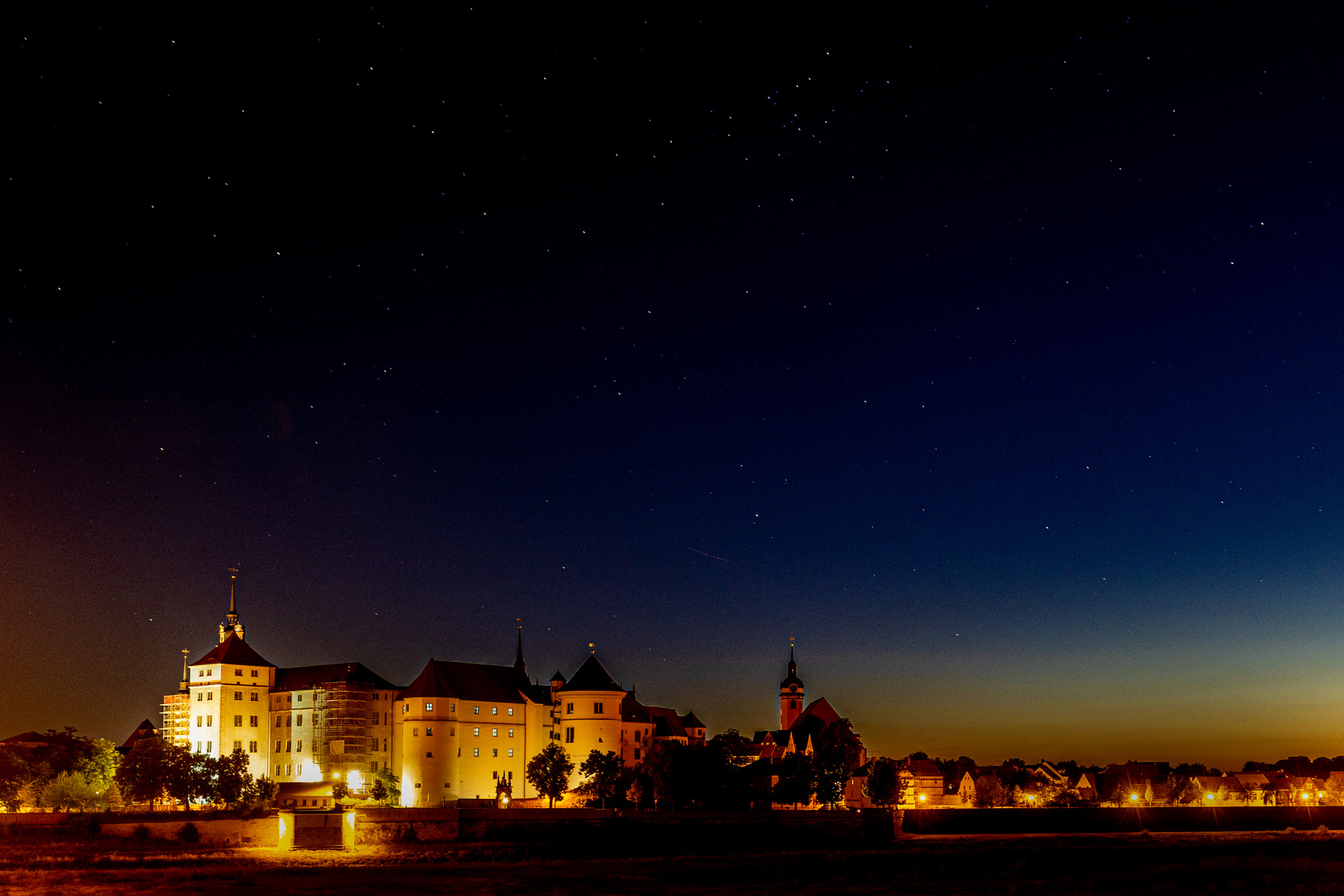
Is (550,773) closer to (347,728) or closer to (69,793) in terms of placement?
(347,728)

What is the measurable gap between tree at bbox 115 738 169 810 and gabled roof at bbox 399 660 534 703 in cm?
2403

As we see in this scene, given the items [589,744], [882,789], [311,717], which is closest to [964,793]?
[882,789]

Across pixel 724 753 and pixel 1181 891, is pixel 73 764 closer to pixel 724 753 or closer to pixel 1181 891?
pixel 724 753

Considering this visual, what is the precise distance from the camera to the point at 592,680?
111 metres

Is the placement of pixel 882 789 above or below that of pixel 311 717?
below

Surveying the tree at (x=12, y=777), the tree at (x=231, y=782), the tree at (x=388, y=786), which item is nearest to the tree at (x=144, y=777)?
the tree at (x=231, y=782)

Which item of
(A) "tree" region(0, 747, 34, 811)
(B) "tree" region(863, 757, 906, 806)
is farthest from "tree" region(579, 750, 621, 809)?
(A) "tree" region(0, 747, 34, 811)

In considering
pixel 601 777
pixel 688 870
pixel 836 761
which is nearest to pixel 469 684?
pixel 601 777

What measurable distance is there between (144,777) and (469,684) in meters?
30.3

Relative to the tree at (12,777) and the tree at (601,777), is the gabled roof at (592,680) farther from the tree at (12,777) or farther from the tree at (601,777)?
the tree at (12,777)

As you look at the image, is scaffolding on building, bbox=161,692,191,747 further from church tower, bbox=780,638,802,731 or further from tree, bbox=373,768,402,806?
church tower, bbox=780,638,802,731

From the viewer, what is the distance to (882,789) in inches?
4104

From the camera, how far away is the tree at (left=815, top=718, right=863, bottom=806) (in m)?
96.2

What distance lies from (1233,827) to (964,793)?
47.6 meters
